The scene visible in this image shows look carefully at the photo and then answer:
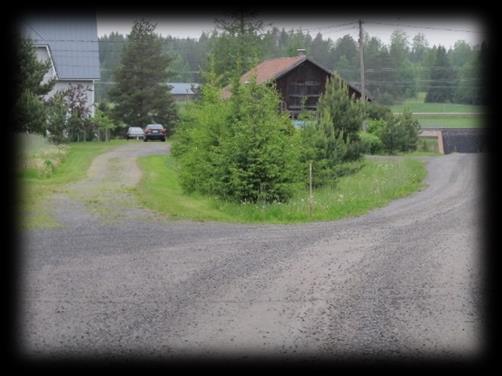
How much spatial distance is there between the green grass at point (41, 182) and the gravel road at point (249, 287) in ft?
→ 1.63

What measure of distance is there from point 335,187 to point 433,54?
39156 millimetres

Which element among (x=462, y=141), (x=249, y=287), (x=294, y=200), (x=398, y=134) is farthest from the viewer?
(x=462, y=141)

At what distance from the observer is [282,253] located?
11.2 m

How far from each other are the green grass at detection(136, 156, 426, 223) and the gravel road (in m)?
0.99

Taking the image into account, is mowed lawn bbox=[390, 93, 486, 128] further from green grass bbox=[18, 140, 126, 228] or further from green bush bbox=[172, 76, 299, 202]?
green bush bbox=[172, 76, 299, 202]

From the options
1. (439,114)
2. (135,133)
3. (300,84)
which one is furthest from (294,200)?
(439,114)

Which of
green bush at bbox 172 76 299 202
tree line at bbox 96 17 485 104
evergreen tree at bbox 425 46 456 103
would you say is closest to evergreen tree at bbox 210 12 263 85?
tree line at bbox 96 17 485 104

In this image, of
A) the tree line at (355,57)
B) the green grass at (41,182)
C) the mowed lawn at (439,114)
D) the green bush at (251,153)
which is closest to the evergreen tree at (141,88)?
the tree line at (355,57)

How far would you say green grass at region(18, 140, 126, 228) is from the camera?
47.6 ft

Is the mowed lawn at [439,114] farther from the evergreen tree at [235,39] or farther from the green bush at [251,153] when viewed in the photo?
the green bush at [251,153]

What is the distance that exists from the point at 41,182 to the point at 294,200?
7.13 m

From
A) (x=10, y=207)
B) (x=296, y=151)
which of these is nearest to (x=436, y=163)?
(x=296, y=151)

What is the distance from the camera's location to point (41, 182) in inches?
783

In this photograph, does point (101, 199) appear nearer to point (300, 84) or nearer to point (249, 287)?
point (249, 287)
